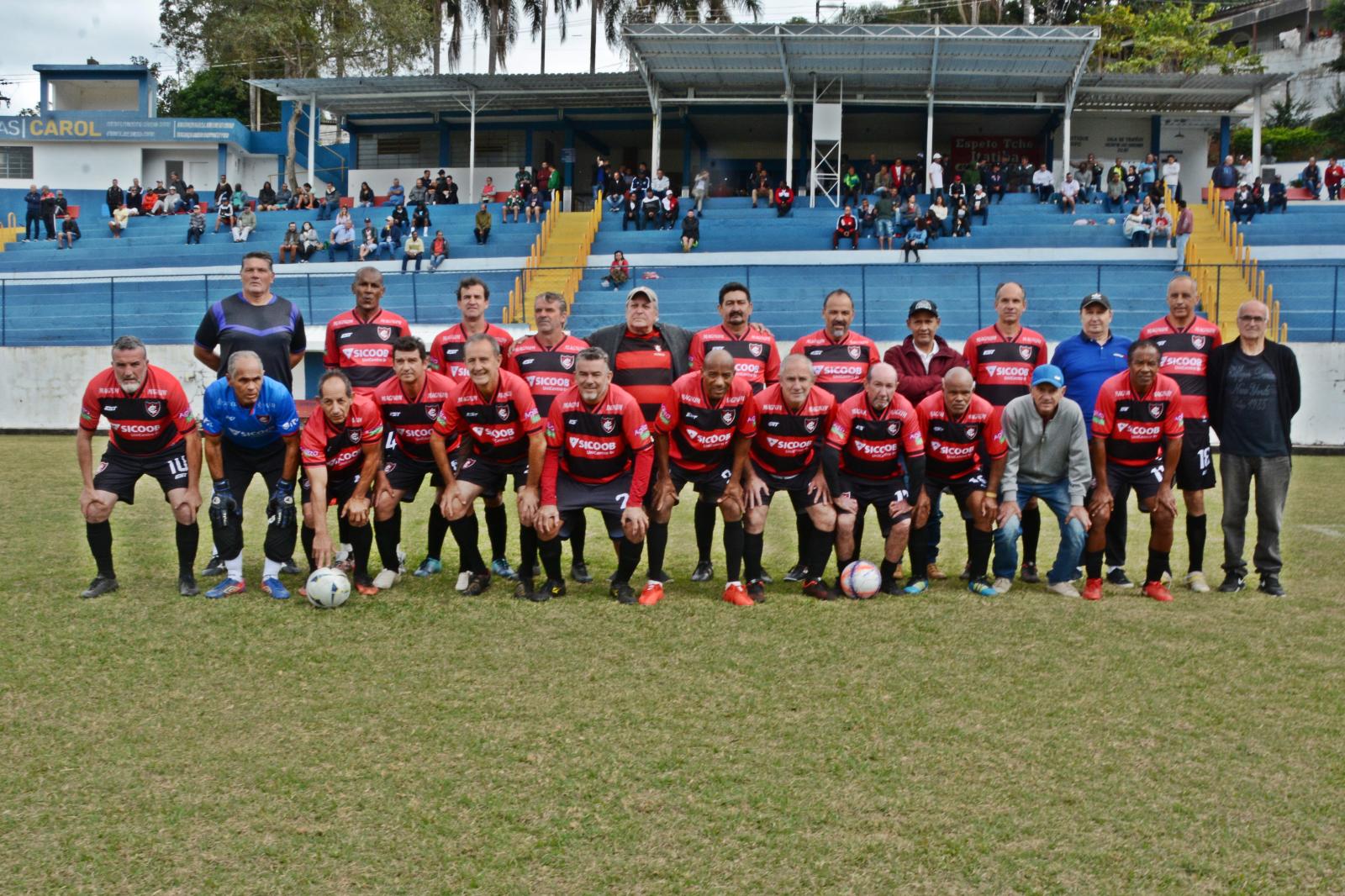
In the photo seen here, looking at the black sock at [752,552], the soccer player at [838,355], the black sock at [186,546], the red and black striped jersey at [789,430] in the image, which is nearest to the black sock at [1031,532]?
the soccer player at [838,355]

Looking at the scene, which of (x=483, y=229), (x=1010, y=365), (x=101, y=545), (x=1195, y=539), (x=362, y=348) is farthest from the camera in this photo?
(x=483, y=229)

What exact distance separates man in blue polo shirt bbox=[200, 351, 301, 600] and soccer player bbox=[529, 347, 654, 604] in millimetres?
1637

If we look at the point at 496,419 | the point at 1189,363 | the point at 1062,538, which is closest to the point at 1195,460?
the point at 1189,363

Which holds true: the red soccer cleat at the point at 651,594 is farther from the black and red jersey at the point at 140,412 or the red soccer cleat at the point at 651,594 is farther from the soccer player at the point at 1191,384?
the soccer player at the point at 1191,384

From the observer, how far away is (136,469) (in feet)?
24.3

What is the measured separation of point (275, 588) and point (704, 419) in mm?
2862

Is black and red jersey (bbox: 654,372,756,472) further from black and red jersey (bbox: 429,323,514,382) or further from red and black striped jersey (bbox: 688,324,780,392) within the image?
black and red jersey (bbox: 429,323,514,382)

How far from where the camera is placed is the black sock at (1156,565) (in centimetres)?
759

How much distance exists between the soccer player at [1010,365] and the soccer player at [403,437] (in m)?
3.70

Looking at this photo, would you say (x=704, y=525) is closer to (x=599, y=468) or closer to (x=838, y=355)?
(x=599, y=468)

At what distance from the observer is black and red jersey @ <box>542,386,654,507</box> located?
7.15 metres

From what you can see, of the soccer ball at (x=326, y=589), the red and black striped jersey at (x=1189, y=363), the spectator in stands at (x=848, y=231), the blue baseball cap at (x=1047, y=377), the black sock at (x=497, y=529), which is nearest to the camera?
the soccer ball at (x=326, y=589)

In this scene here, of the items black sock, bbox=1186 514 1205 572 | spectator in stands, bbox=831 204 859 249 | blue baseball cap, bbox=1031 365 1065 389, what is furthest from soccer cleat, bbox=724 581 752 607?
spectator in stands, bbox=831 204 859 249

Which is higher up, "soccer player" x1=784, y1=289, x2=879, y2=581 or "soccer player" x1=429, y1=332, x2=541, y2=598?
"soccer player" x1=784, y1=289, x2=879, y2=581
